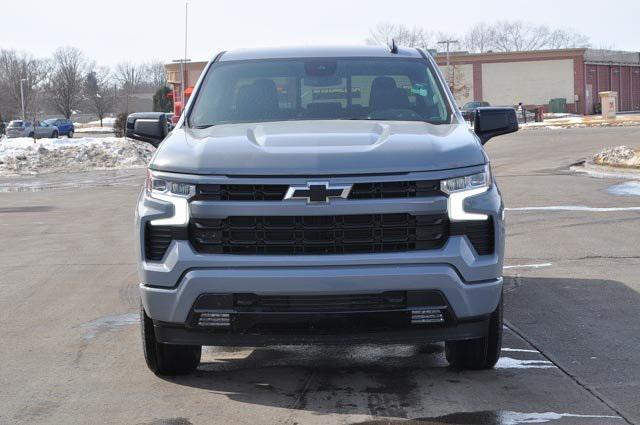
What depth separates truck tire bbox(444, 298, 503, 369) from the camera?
5.63 metres

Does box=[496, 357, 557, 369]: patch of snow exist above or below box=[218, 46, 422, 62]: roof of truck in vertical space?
below

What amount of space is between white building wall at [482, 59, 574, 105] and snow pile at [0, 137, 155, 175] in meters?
52.3

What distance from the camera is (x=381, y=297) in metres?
5.07

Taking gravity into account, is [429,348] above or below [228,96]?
below

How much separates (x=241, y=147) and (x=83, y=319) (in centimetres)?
314

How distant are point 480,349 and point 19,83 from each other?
362 feet

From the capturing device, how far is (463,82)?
283 ft

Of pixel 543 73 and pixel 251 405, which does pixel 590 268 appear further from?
pixel 543 73

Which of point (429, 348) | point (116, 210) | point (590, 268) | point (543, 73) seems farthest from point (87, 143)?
point (543, 73)

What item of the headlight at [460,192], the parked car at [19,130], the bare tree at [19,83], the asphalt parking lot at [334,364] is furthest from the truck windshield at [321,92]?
the bare tree at [19,83]

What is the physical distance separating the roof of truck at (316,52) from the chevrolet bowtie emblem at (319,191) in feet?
7.43

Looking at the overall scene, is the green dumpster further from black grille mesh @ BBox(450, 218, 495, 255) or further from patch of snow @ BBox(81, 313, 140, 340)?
black grille mesh @ BBox(450, 218, 495, 255)

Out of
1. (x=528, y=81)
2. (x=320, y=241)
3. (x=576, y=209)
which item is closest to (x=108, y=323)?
(x=320, y=241)

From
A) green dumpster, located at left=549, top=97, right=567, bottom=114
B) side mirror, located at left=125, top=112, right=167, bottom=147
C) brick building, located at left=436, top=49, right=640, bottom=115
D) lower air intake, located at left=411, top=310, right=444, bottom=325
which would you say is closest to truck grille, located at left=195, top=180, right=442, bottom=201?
lower air intake, located at left=411, top=310, right=444, bottom=325
